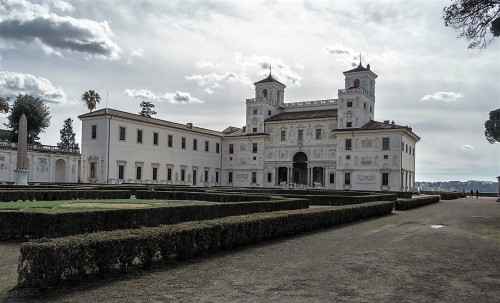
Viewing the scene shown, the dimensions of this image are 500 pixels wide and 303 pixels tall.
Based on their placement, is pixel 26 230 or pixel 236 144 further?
pixel 236 144

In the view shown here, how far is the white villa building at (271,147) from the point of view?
51.0 metres

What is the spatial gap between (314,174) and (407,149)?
12769 mm

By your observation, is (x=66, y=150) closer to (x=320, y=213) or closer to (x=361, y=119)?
(x=361, y=119)

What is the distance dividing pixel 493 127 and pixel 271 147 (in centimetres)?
2819

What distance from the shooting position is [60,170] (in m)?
50.3

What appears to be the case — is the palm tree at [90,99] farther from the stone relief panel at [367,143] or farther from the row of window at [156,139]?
the stone relief panel at [367,143]

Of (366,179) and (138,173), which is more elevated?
(138,173)

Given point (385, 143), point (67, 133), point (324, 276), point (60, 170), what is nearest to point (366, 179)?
point (385, 143)

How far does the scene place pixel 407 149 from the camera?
56.9 m

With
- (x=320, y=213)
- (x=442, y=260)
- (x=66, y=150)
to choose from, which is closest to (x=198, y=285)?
(x=442, y=260)

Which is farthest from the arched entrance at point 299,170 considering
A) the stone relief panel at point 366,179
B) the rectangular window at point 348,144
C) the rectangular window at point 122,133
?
the rectangular window at point 122,133

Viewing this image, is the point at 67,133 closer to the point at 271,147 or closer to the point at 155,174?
the point at 155,174

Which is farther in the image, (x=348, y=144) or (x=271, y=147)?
(x=271, y=147)

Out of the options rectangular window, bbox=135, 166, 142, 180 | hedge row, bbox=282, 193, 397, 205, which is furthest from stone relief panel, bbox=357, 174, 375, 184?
hedge row, bbox=282, 193, 397, 205
